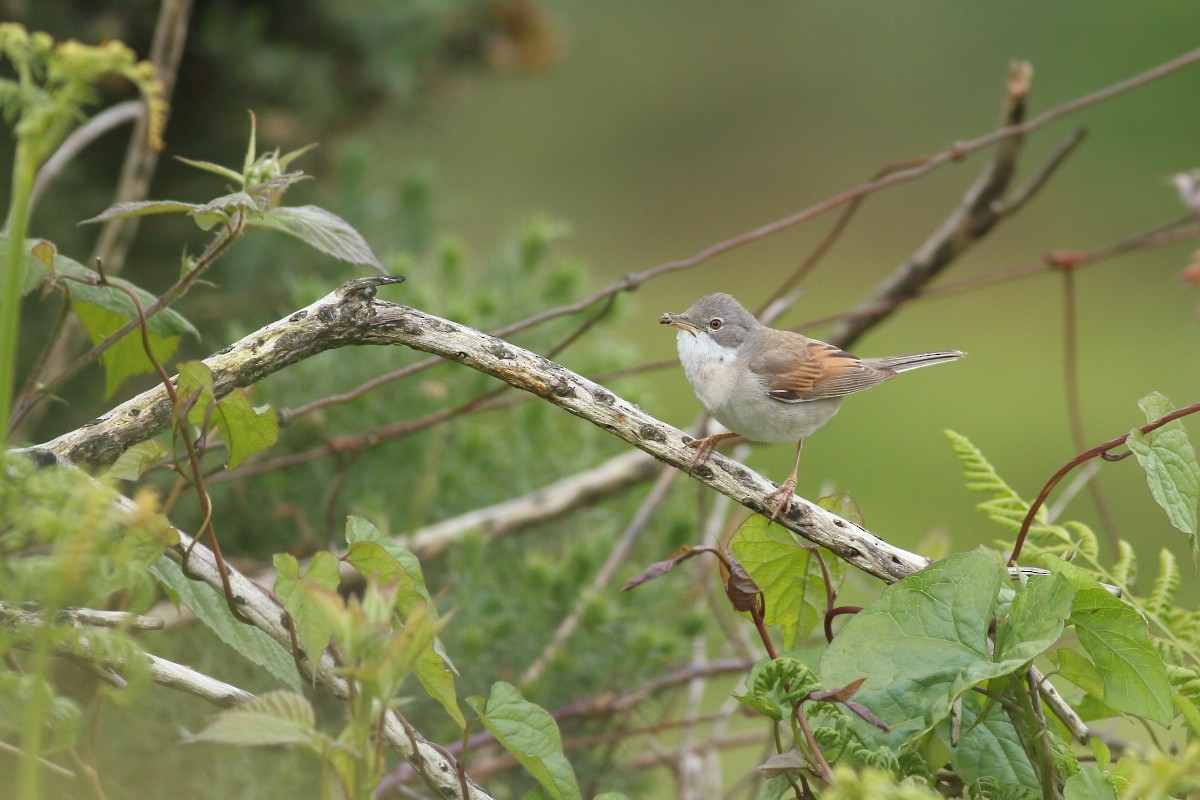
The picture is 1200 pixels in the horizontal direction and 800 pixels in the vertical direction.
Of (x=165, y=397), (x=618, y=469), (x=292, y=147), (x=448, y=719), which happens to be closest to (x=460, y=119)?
(x=292, y=147)

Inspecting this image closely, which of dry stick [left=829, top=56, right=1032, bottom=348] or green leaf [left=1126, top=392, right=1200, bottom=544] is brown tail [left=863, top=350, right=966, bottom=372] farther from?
green leaf [left=1126, top=392, right=1200, bottom=544]

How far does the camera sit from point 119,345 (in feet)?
5.21

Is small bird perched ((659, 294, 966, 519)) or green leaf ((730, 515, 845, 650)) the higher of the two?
small bird perched ((659, 294, 966, 519))

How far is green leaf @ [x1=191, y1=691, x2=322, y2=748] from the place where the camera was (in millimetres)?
895

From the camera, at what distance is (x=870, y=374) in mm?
2609

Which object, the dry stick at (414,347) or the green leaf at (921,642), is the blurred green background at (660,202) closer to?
the dry stick at (414,347)

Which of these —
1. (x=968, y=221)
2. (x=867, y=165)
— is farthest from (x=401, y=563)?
(x=867, y=165)

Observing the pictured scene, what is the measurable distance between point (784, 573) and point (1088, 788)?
0.46 meters

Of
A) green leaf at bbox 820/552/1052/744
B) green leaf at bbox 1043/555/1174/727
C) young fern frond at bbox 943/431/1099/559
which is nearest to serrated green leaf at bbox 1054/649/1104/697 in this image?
green leaf at bbox 1043/555/1174/727

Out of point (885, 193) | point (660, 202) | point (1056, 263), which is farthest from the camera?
point (885, 193)

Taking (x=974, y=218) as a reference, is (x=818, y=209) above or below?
below

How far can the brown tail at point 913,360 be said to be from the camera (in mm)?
2516

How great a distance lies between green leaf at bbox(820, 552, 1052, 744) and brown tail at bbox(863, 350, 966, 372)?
4.38ft

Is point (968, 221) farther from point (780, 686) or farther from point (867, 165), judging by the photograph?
point (867, 165)
